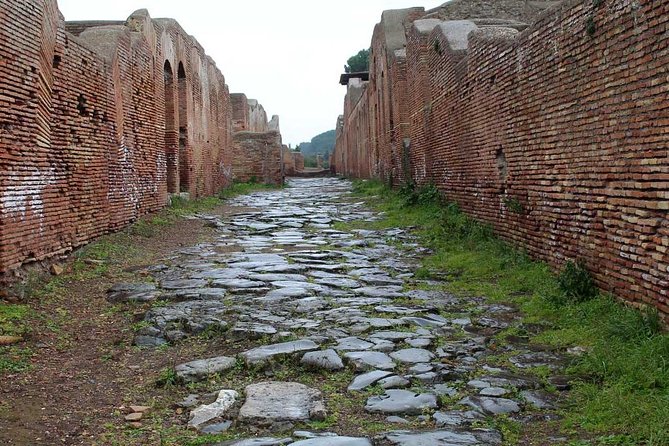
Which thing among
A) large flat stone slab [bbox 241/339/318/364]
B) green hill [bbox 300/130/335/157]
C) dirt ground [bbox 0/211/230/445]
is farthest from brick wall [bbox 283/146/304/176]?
green hill [bbox 300/130/335/157]

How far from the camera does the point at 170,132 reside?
1484cm

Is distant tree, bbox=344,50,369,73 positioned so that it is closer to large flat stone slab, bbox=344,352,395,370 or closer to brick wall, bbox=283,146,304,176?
brick wall, bbox=283,146,304,176

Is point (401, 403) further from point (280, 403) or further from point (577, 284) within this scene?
point (577, 284)

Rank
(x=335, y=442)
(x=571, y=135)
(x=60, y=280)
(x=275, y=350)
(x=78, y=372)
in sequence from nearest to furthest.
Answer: (x=335, y=442)
(x=78, y=372)
(x=275, y=350)
(x=571, y=135)
(x=60, y=280)

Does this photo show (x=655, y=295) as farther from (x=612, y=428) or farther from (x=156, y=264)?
(x=156, y=264)

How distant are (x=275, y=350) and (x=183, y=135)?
12219mm

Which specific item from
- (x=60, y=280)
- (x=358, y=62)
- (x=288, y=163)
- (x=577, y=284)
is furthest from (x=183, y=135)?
(x=358, y=62)

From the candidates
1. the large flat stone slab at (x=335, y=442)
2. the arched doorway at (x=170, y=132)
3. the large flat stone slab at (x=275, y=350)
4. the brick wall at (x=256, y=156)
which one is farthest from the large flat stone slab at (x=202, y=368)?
the brick wall at (x=256, y=156)

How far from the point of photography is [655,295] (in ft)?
14.4

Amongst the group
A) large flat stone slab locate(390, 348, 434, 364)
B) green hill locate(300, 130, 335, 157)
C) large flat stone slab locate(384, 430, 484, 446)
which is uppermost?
green hill locate(300, 130, 335, 157)

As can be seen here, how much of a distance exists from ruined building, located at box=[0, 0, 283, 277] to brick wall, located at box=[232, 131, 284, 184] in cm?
939

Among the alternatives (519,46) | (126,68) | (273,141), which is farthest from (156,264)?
(273,141)

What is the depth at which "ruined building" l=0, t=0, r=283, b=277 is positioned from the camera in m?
6.14

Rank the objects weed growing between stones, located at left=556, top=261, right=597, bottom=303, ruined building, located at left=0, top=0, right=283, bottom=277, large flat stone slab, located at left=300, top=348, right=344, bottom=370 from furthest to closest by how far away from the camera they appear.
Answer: ruined building, located at left=0, top=0, right=283, bottom=277
weed growing between stones, located at left=556, top=261, right=597, bottom=303
large flat stone slab, located at left=300, top=348, right=344, bottom=370
